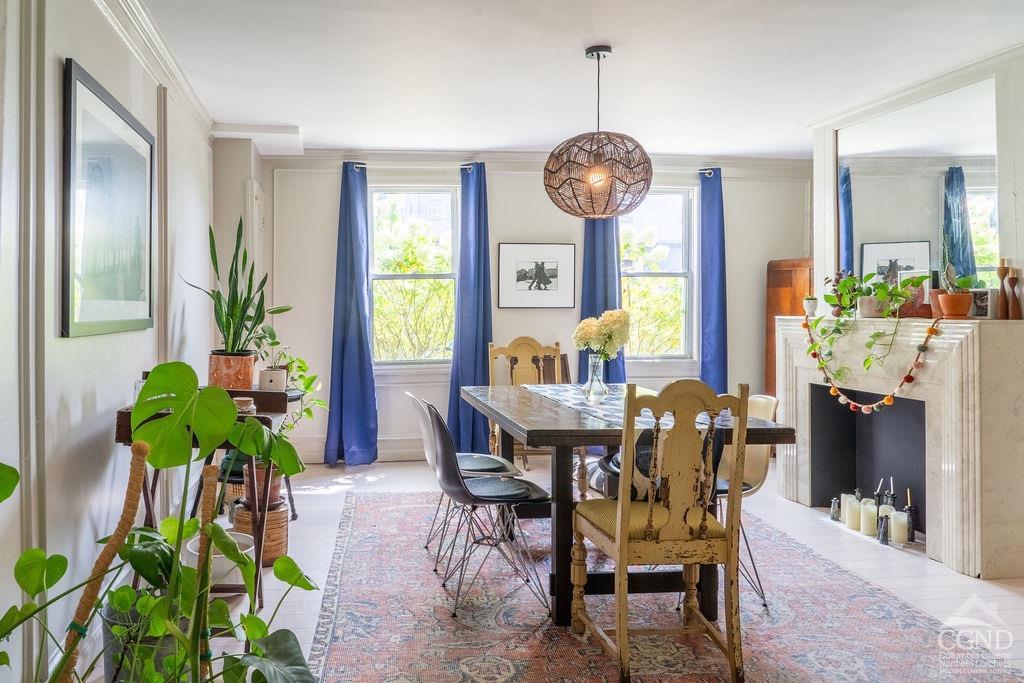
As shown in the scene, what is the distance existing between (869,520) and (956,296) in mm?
1286

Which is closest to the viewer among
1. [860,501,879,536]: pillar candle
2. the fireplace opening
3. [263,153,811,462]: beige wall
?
[860,501,879,536]: pillar candle

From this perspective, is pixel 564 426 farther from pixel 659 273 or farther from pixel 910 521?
pixel 659 273

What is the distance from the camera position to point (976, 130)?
147 inches

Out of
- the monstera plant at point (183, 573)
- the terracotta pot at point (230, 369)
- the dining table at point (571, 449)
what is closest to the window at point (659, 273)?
the dining table at point (571, 449)

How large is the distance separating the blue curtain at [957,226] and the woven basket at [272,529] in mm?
3604

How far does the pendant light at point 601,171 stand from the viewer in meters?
3.38

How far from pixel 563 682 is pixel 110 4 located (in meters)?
2.89

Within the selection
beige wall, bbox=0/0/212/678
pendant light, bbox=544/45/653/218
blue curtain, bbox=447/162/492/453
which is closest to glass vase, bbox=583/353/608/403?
Answer: pendant light, bbox=544/45/653/218

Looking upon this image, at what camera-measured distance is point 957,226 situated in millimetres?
3809

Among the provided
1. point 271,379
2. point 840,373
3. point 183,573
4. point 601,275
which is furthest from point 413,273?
point 183,573

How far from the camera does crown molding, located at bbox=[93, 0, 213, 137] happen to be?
2.84 m

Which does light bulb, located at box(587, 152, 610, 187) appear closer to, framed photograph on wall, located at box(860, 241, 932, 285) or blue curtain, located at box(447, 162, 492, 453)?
framed photograph on wall, located at box(860, 241, 932, 285)

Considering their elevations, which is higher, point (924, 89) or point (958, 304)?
point (924, 89)

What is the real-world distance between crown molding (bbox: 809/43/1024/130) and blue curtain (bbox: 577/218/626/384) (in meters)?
1.70
